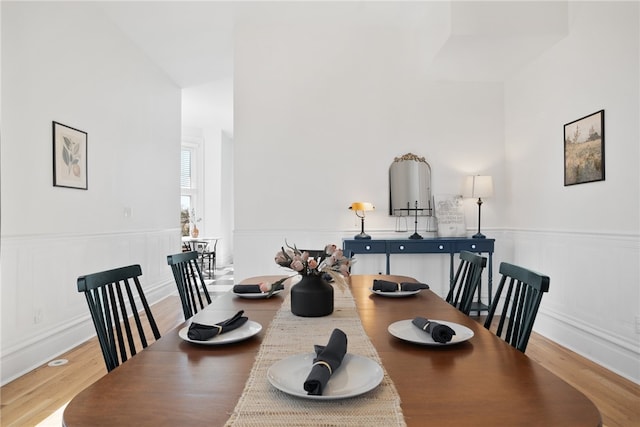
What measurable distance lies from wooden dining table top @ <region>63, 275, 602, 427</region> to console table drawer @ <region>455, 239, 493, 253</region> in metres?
3.06

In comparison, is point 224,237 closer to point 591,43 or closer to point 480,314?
point 480,314

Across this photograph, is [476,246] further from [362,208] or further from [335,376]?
[335,376]

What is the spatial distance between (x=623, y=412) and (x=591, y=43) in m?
2.75

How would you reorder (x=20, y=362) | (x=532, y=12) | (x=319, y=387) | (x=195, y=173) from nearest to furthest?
(x=319, y=387) → (x=20, y=362) → (x=532, y=12) → (x=195, y=173)

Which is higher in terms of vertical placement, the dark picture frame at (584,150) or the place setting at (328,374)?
the dark picture frame at (584,150)

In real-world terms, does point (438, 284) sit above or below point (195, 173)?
below

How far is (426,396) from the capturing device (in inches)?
37.7

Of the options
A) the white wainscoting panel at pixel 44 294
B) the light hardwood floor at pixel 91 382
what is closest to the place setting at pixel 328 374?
the light hardwood floor at pixel 91 382

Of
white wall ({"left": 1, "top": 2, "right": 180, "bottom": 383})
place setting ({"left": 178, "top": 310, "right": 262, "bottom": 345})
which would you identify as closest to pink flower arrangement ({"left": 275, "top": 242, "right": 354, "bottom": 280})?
place setting ({"left": 178, "top": 310, "right": 262, "bottom": 345})

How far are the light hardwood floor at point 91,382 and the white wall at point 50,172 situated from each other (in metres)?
0.21

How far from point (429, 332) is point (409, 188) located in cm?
359

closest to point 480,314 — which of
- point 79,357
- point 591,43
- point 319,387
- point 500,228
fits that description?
point 500,228

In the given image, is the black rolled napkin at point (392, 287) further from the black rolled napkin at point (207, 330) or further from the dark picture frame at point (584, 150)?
the dark picture frame at point (584, 150)

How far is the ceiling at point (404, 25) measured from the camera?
3645mm
